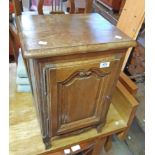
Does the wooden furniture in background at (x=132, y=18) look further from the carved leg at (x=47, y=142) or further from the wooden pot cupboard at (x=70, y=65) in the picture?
the carved leg at (x=47, y=142)

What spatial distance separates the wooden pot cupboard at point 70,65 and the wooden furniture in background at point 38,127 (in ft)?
0.21

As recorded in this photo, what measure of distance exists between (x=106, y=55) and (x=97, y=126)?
0.47 metres

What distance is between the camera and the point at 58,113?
86 centimetres

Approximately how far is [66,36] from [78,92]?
25 centimetres

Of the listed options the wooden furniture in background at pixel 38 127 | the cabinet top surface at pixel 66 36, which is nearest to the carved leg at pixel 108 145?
the wooden furniture in background at pixel 38 127

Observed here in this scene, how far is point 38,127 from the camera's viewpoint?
1.06 metres

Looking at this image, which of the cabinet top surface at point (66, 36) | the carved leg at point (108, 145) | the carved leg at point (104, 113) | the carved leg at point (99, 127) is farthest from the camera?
the carved leg at point (108, 145)

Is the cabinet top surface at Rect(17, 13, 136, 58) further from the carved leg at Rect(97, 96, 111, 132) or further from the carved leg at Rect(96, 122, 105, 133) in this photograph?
the carved leg at Rect(96, 122, 105, 133)

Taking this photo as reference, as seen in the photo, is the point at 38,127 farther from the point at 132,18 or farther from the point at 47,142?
the point at 132,18

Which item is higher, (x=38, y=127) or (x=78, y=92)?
(x=78, y=92)

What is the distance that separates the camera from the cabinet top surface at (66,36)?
2.14ft

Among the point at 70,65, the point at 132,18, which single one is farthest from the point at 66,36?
the point at 132,18
